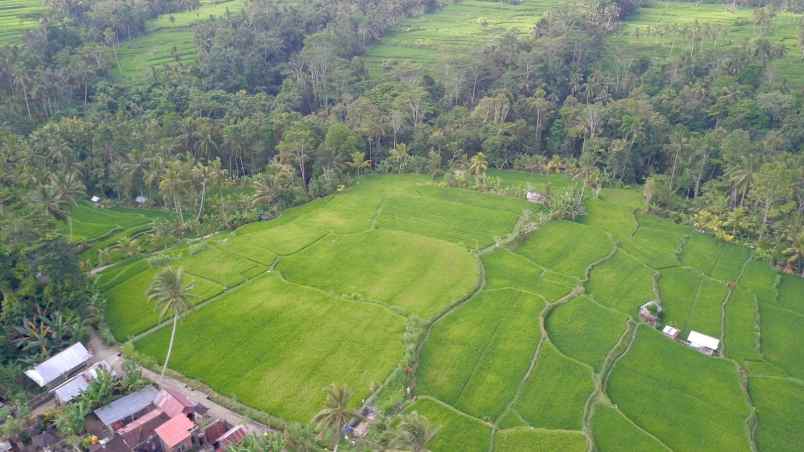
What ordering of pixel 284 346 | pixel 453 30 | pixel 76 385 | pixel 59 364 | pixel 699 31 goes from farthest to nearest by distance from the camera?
pixel 453 30 < pixel 699 31 < pixel 284 346 < pixel 59 364 < pixel 76 385

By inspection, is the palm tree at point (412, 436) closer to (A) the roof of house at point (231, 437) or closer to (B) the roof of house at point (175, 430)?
(A) the roof of house at point (231, 437)

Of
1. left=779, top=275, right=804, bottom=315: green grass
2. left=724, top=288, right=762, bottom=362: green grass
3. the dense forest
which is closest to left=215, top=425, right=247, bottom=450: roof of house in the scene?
the dense forest

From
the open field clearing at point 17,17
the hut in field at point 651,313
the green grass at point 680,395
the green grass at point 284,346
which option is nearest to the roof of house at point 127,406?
the green grass at point 284,346

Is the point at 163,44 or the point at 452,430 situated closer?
the point at 452,430

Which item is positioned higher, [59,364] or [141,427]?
[59,364]

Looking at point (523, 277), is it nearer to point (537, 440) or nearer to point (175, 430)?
point (537, 440)

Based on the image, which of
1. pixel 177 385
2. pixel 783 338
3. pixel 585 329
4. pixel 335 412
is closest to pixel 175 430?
pixel 177 385

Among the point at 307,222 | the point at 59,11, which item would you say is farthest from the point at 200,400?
the point at 59,11
